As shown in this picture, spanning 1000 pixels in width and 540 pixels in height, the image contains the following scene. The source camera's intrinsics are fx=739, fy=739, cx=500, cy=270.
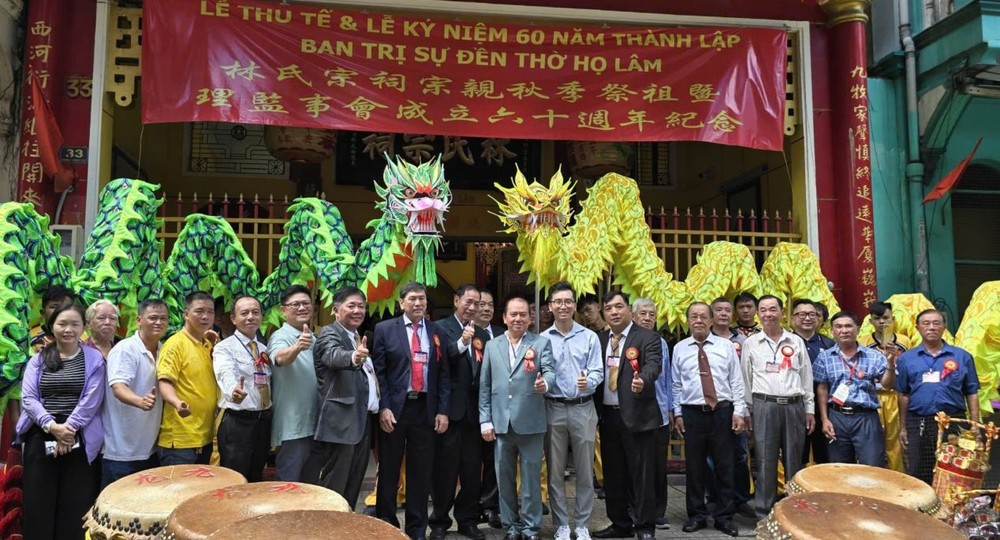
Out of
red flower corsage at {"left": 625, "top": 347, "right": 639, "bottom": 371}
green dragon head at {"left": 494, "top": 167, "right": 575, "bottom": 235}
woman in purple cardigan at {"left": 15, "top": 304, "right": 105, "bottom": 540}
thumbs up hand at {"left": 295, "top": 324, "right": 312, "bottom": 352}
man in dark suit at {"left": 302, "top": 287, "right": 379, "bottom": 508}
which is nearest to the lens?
woman in purple cardigan at {"left": 15, "top": 304, "right": 105, "bottom": 540}

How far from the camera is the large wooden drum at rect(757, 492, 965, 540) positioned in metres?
2.53

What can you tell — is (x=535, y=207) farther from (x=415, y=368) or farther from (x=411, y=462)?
(x=411, y=462)

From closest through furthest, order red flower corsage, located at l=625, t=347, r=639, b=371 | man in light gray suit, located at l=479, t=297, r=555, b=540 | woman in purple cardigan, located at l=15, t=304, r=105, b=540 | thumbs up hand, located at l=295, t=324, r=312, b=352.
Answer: woman in purple cardigan, located at l=15, t=304, r=105, b=540 < thumbs up hand, located at l=295, t=324, r=312, b=352 < man in light gray suit, located at l=479, t=297, r=555, b=540 < red flower corsage, located at l=625, t=347, r=639, b=371

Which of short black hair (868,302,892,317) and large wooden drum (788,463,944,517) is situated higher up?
short black hair (868,302,892,317)

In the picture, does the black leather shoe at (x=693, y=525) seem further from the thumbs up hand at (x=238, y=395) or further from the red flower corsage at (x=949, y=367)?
the thumbs up hand at (x=238, y=395)

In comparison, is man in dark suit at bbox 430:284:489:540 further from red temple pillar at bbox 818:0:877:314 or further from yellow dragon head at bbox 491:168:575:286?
red temple pillar at bbox 818:0:877:314

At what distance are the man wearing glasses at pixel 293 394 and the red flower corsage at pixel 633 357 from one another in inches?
76.5

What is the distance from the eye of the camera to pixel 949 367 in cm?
488

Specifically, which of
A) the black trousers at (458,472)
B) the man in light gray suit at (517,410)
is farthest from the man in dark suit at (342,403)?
the man in light gray suit at (517,410)

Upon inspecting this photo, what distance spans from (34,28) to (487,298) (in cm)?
458

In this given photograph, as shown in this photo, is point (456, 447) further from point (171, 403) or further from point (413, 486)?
point (171, 403)

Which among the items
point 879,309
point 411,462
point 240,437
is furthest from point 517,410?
point 879,309

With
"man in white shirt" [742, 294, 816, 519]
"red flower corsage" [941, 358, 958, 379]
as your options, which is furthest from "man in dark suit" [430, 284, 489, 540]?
"red flower corsage" [941, 358, 958, 379]

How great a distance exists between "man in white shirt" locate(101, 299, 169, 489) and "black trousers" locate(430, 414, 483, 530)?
5.39 feet
